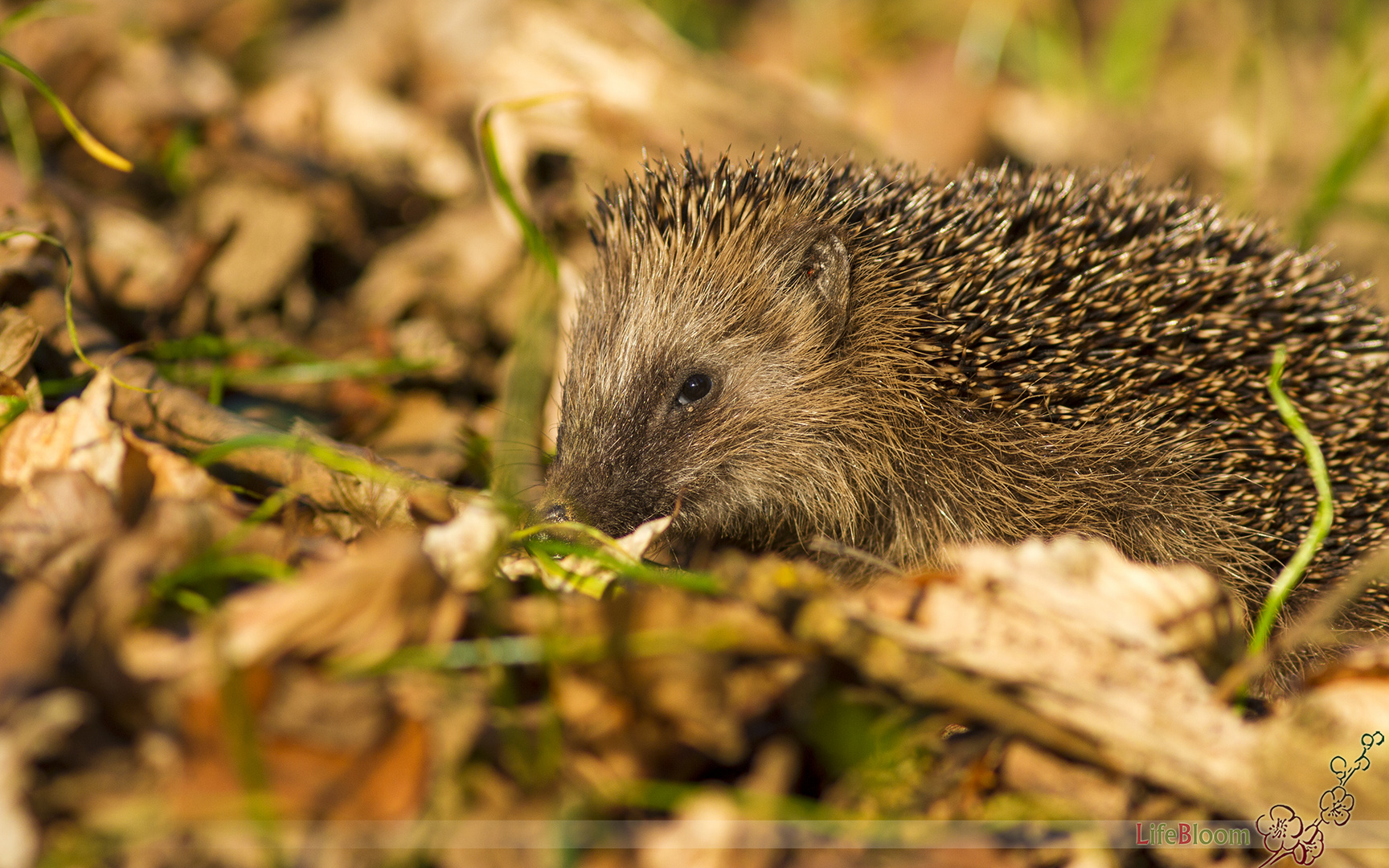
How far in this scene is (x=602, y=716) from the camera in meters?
1.97

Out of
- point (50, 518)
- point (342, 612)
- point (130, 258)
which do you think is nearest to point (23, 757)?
point (342, 612)

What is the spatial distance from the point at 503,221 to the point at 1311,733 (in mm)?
4063

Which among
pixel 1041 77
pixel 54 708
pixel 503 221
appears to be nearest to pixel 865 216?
pixel 503 221

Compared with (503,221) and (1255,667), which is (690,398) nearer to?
(503,221)

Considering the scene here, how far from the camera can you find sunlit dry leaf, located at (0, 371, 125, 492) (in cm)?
244

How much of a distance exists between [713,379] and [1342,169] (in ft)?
12.5

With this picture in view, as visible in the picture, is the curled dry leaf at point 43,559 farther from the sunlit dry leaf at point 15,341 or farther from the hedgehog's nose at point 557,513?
the hedgehog's nose at point 557,513

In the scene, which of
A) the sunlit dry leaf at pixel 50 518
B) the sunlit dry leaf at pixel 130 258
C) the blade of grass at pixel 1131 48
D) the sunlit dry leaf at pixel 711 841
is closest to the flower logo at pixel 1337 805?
the sunlit dry leaf at pixel 711 841

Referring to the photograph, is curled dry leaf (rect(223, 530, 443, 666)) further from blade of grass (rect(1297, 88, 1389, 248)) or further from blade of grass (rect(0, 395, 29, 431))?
blade of grass (rect(1297, 88, 1389, 248))

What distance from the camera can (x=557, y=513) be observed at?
3.38 meters

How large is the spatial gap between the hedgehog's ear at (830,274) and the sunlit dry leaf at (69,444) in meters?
2.40

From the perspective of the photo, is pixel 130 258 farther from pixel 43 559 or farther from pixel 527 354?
pixel 43 559

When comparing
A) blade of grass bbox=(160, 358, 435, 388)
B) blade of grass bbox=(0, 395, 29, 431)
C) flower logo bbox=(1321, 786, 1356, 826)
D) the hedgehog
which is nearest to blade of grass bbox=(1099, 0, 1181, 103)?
the hedgehog

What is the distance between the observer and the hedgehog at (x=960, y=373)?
10.9 ft
